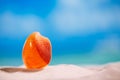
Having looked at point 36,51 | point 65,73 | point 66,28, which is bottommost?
point 65,73

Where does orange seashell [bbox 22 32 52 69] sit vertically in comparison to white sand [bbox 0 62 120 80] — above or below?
above

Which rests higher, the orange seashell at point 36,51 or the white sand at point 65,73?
the orange seashell at point 36,51

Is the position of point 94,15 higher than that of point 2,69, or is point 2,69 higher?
point 94,15

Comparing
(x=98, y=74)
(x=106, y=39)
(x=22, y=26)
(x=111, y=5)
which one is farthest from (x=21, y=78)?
Result: (x=111, y=5)

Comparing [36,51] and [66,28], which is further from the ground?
[66,28]

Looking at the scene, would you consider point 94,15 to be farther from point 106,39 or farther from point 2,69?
point 2,69
